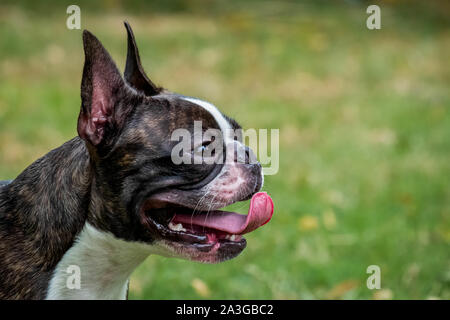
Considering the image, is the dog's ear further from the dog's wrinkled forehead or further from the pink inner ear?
the dog's wrinkled forehead

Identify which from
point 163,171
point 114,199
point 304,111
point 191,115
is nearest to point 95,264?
point 114,199

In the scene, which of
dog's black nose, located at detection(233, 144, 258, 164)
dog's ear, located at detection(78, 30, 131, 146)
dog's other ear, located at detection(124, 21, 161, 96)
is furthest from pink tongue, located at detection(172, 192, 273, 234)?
dog's other ear, located at detection(124, 21, 161, 96)

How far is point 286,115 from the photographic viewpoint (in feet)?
26.7

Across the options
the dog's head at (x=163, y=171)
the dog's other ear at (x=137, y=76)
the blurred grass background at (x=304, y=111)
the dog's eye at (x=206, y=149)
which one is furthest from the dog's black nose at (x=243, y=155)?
the blurred grass background at (x=304, y=111)

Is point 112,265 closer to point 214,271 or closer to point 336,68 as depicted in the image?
point 214,271

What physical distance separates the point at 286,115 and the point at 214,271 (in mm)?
4080

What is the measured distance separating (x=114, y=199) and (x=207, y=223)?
409 millimetres

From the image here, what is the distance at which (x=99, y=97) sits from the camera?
8.46ft

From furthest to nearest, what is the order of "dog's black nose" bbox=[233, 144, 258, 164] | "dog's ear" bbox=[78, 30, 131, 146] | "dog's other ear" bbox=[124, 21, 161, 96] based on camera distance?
"dog's other ear" bbox=[124, 21, 161, 96]
"dog's black nose" bbox=[233, 144, 258, 164]
"dog's ear" bbox=[78, 30, 131, 146]

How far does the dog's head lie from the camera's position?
2.58m

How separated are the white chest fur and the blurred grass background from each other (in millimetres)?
1251

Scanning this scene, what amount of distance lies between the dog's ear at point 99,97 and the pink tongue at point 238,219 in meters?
0.48

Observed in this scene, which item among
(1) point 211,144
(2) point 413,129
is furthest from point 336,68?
(1) point 211,144

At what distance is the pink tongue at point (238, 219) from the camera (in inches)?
106
